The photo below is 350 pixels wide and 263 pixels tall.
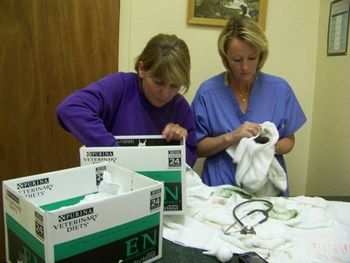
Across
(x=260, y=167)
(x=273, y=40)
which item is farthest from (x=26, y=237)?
(x=273, y=40)

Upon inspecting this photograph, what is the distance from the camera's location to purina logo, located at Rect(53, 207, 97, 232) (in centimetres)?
69

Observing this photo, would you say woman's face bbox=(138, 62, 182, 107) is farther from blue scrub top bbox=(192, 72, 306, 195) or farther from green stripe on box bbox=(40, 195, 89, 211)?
green stripe on box bbox=(40, 195, 89, 211)

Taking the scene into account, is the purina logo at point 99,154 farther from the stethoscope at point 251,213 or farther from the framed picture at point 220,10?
the framed picture at point 220,10

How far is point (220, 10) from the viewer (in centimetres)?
190

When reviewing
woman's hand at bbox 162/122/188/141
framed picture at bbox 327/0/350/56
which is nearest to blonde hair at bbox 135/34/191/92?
woman's hand at bbox 162/122/188/141

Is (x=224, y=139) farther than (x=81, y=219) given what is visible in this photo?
Yes

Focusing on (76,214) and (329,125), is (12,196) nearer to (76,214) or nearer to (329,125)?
(76,214)

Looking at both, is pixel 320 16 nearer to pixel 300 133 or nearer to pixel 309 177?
pixel 300 133

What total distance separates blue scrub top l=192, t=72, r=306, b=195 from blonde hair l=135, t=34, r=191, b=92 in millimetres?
373

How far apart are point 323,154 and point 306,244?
3.72ft

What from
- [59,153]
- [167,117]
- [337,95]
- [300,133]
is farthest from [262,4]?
[59,153]

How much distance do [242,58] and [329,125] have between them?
26.7 inches

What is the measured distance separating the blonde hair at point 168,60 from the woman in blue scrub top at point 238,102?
0.37 metres

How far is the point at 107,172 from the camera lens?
94 cm
